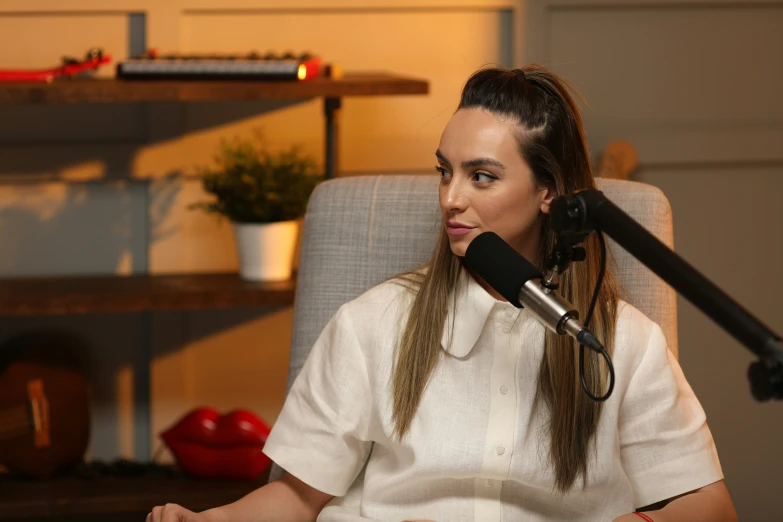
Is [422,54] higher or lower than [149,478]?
higher

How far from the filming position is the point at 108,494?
6.91 feet

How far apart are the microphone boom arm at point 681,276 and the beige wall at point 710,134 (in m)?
1.64

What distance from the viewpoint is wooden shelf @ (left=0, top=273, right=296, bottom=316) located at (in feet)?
6.52

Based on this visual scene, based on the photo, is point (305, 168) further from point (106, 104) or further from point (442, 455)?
point (442, 455)

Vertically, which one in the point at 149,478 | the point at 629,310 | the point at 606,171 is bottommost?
the point at 149,478

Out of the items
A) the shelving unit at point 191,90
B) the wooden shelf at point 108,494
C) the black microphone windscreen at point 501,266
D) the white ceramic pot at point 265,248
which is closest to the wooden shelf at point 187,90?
the shelving unit at point 191,90

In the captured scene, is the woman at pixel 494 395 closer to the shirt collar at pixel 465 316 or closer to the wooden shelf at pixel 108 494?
the shirt collar at pixel 465 316

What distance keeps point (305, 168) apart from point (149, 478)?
0.74 meters

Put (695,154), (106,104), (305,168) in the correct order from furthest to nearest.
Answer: (695,154)
(106,104)
(305,168)

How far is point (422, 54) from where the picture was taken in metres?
2.36

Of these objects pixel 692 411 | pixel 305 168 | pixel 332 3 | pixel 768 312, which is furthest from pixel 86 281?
pixel 768 312

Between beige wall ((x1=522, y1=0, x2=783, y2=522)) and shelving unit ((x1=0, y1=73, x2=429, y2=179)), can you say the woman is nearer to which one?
shelving unit ((x1=0, y1=73, x2=429, y2=179))

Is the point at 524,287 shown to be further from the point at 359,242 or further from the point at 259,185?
the point at 259,185

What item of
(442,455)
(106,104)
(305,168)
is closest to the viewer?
(442,455)
